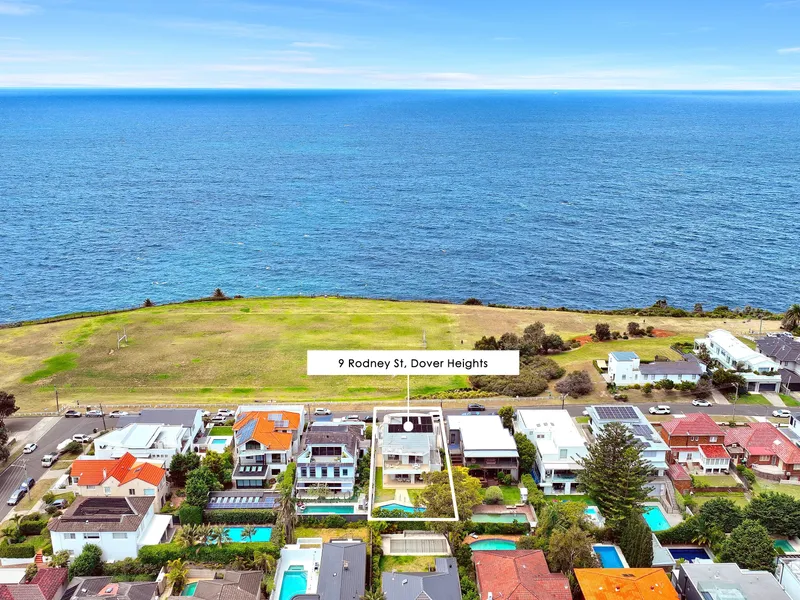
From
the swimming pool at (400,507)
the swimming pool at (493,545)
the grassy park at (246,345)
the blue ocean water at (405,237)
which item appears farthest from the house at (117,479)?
the blue ocean water at (405,237)

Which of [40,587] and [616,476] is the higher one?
[616,476]

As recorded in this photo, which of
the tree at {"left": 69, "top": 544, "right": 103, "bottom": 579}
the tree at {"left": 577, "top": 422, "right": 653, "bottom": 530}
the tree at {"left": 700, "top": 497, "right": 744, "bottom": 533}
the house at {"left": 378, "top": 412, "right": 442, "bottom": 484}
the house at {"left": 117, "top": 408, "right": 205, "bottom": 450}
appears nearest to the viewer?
the house at {"left": 378, "top": 412, "right": 442, "bottom": 484}

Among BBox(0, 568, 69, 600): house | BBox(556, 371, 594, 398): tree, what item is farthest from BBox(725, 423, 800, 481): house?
BBox(0, 568, 69, 600): house

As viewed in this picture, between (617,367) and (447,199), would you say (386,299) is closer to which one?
(617,367)

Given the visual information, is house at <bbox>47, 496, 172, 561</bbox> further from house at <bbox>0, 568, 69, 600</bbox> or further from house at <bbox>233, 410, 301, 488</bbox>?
house at <bbox>233, 410, 301, 488</bbox>

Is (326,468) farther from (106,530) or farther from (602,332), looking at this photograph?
(602,332)

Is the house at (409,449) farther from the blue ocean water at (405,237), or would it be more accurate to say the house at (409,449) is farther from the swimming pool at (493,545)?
the blue ocean water at (405,237)

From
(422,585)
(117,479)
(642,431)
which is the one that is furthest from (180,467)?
(642,431)
